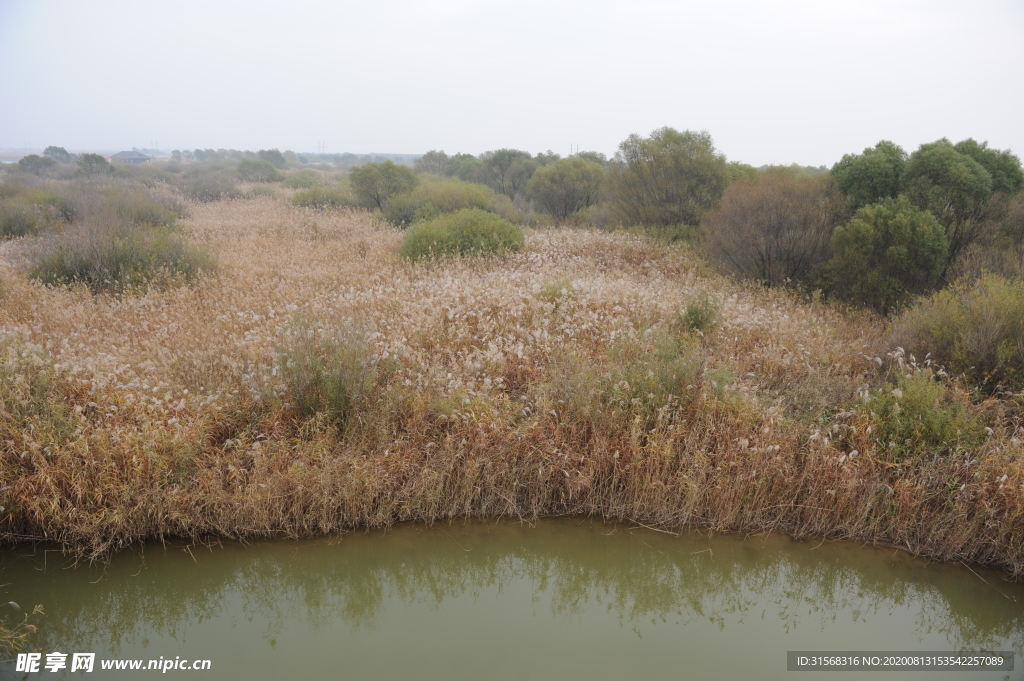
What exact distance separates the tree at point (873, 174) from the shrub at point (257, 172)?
120 feet

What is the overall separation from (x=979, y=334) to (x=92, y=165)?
130ft

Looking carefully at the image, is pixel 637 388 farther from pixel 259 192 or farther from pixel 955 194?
pixel 259 192

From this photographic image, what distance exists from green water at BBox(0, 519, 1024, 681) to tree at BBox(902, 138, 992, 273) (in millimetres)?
6656

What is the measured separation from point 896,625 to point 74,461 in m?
6.63

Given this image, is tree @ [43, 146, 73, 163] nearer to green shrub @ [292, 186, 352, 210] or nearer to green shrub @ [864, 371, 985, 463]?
green shrub @ [292, 186, 352, 210]

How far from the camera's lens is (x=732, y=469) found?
17.8ft

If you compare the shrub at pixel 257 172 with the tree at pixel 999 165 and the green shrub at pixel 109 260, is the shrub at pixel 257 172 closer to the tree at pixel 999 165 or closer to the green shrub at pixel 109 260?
the green shrub at pixel 109 260

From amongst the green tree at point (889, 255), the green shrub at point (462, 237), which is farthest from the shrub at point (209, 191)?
the green tree at point (889, 255)

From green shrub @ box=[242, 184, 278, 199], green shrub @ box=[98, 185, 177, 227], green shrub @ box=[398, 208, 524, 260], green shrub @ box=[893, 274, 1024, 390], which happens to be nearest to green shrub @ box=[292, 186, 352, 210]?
green shrub @ box=[98, 185, 177, 227]

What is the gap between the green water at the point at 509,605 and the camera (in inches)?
160

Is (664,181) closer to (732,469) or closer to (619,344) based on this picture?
(619,344)

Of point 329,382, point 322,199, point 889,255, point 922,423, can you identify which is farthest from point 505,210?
point 922,423

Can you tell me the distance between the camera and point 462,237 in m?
12.4

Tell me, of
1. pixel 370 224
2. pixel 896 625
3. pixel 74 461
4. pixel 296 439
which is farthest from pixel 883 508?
pixel 370 224
